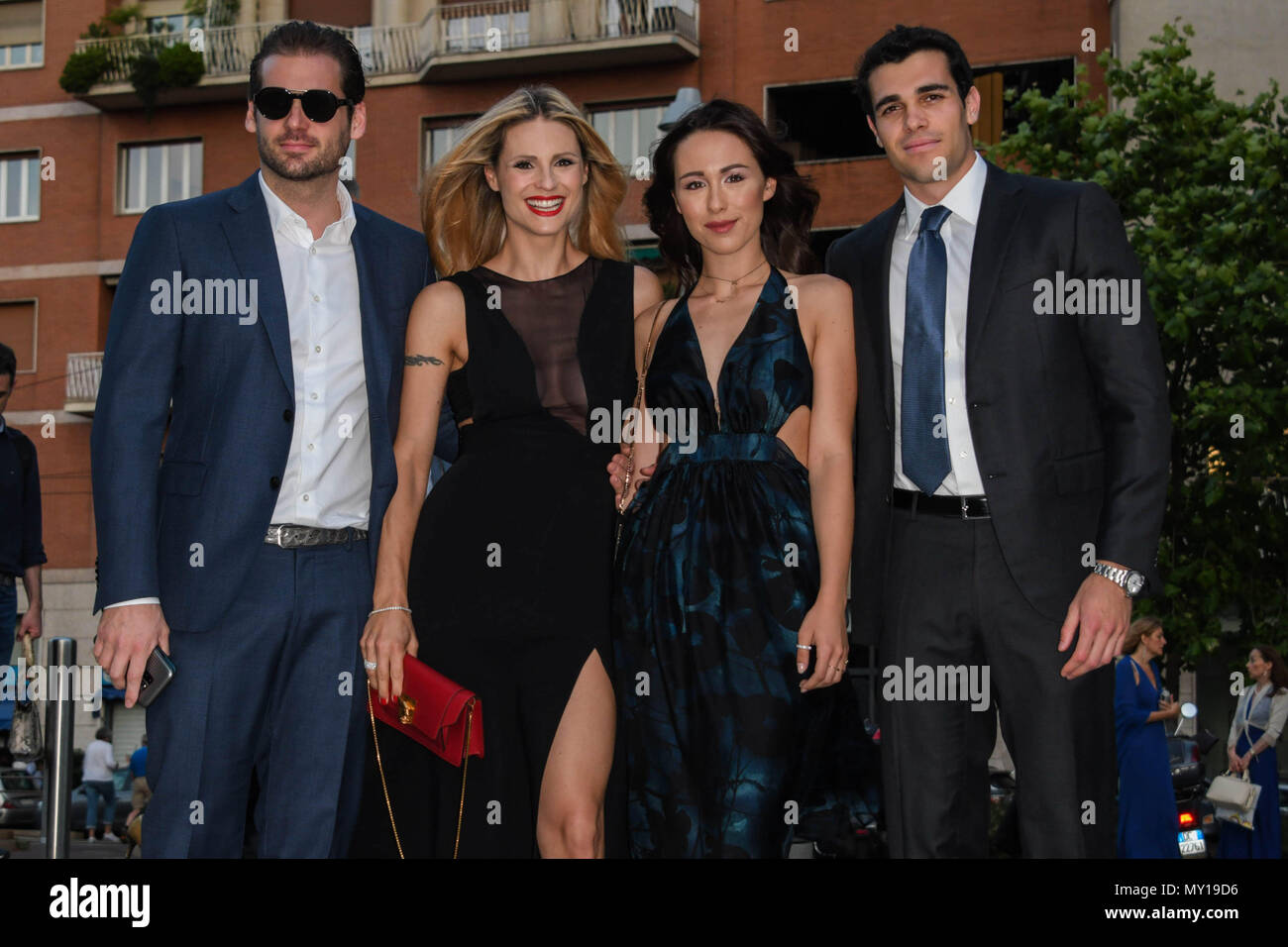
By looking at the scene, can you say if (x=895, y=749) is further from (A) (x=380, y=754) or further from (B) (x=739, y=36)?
(B) (x=739, y=36)

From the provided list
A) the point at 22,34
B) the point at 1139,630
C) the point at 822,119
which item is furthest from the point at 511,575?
the point at 22,34

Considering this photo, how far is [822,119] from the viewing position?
87.2 ft

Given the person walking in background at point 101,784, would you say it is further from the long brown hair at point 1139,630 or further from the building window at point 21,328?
the long brown hair at point 1139,630

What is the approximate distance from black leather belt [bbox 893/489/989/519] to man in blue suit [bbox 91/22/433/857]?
4.93 ft

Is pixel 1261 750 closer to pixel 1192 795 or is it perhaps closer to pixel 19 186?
pixel 1192 795

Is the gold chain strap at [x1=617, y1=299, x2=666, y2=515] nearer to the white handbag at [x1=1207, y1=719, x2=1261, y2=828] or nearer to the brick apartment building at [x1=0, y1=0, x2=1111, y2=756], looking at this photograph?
the white handbag at [x1=1207, y1=719, x2=1261, y2=828]

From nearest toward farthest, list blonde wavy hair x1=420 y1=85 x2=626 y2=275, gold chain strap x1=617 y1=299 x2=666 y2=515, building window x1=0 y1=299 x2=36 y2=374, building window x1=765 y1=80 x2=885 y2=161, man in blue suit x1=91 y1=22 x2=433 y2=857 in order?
man in blue suit x1=91 y1=22 x2=433 y2=857
gold chain strap x1=617 y1=299 x2=666 y2=515
blonde wavy hair x1=420 y1=85 x2=626 y2=275
building window x1=765 y1=80 x2=885 y2=161
building window x1=0 y1=299 x2=36 y2=374

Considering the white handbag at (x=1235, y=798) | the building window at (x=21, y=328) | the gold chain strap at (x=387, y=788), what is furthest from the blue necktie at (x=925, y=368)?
the building window at (x=21, y=328)

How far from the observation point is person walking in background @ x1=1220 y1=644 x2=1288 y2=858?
11539 mm

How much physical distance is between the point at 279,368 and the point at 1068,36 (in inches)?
881

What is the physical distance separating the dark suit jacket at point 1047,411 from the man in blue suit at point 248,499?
4.81 ft

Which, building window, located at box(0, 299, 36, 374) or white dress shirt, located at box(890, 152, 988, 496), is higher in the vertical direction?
building window, located at box(0, 299, 36, 374)

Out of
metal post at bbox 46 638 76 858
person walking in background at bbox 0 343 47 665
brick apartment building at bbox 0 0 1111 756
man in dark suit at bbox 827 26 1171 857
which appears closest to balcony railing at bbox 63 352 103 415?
brick apartment building at bbox 0 0 1111 756

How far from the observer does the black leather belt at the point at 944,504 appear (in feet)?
13.6
